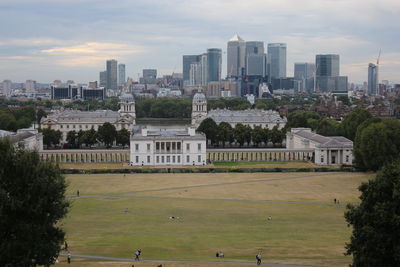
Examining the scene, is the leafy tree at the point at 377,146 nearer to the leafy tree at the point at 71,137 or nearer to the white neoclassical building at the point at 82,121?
the leafy tree at the point at 71,137

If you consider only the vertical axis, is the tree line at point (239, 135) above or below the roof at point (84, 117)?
below

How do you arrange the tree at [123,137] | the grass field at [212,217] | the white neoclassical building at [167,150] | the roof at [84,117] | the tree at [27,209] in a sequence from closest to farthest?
the tree at [27,209] < the grass field at [212,217] < the white neoclassical building at [167,150] < the tree at [123,137] < the roof at [84,117]

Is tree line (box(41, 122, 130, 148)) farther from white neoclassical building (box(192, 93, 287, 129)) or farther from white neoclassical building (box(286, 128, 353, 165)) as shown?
white neoclassical building (box(286, 128, 353, 165))

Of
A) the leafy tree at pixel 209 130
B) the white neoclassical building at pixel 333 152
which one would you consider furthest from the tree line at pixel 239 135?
the white neoclassical building at pixel 333 152

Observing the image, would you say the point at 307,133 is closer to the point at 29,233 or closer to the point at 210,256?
the point at 210,256

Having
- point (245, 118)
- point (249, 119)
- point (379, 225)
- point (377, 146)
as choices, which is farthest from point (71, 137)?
point (379, 225)
